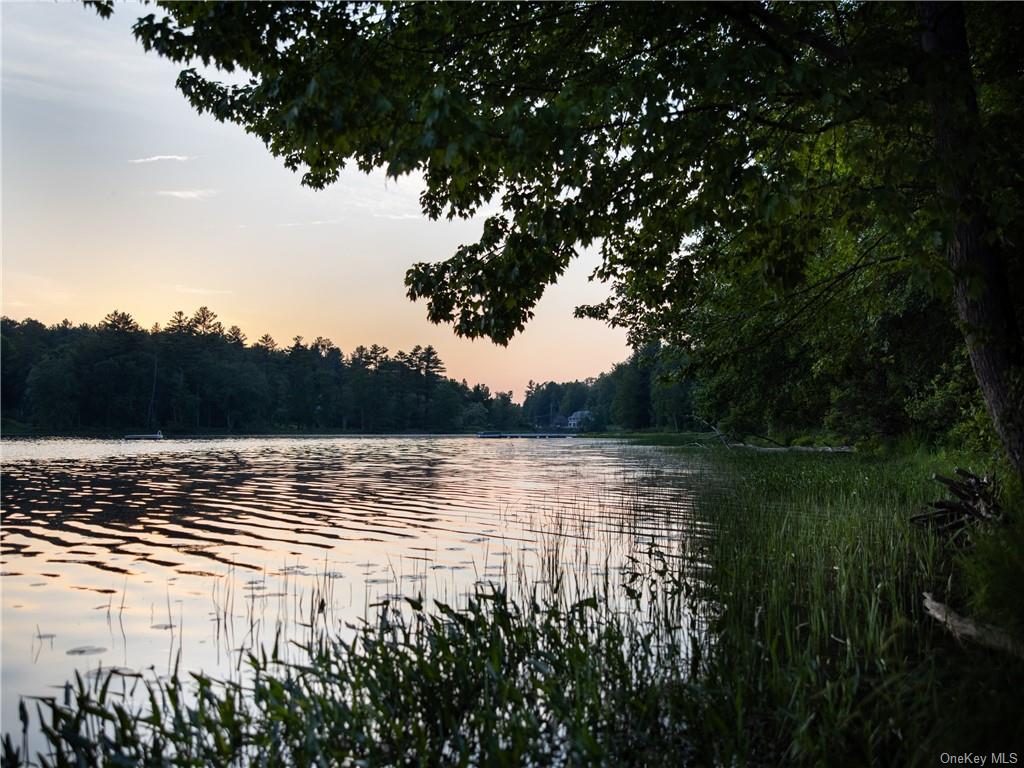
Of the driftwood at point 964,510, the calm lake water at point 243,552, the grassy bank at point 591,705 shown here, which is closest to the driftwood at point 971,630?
the grassy bank at point 591,705

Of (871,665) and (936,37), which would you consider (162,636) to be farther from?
(936,37)

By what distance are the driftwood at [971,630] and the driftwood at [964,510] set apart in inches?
80.9

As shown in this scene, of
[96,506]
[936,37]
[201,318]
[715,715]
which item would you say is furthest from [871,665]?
[201,318]

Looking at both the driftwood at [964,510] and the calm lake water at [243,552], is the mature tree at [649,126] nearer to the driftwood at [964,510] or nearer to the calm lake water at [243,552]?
the driftwood at [964,510]

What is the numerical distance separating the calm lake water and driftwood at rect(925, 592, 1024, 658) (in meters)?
4.02

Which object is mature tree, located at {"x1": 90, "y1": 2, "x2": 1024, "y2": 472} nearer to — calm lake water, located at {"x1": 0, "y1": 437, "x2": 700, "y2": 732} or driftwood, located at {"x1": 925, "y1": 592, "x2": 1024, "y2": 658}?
driftwood, located at {"x1": 925, "y1": 592, "x2": 1024, "y2": 658}

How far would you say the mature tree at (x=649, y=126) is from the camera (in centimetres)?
572

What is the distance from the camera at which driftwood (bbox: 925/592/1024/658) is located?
5332 mm

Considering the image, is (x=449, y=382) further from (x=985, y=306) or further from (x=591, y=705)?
(x=591, y=705)

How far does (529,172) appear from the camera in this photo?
7453mm

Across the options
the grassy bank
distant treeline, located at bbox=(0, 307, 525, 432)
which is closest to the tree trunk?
the grassy bank

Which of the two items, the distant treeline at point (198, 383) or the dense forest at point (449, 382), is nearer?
the dense forest at point (449, 382)

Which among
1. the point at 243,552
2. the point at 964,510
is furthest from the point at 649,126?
the point at 243,552

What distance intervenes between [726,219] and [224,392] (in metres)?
124
